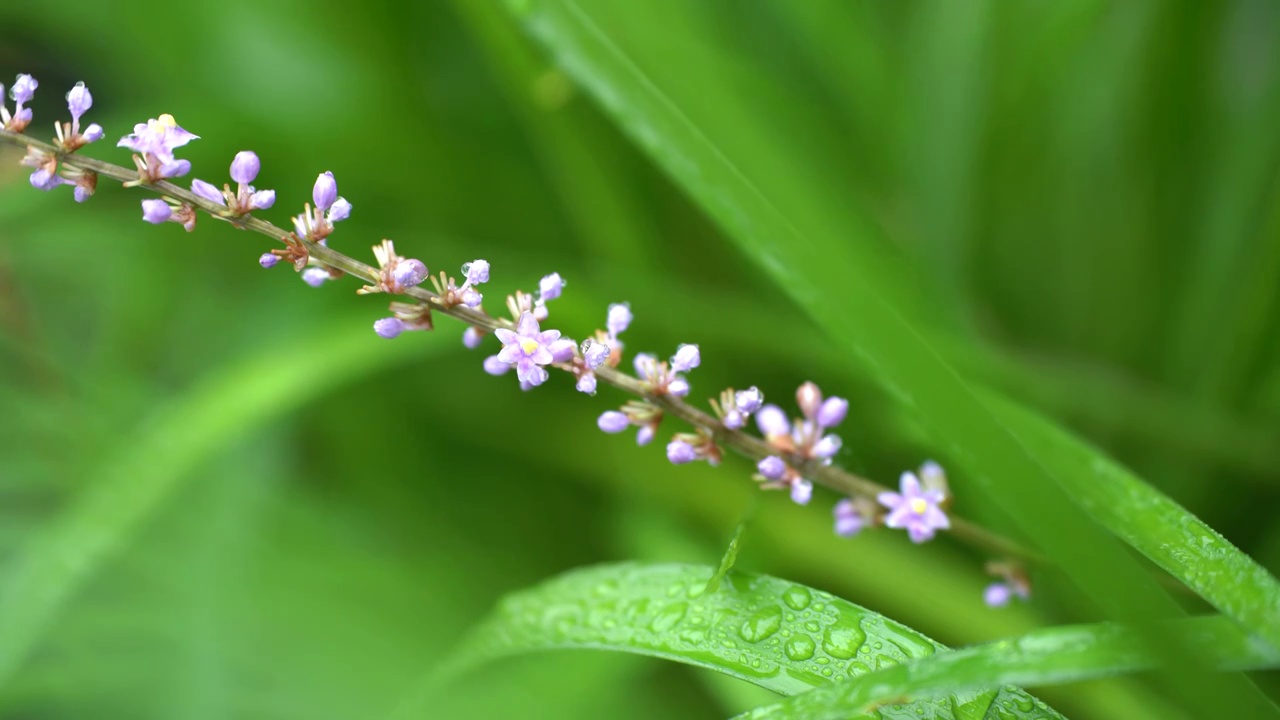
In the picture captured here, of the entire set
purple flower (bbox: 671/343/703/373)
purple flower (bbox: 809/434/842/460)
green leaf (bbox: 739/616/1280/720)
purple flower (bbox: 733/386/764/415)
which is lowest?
green leaf (bbox: 739/616/1280/720)

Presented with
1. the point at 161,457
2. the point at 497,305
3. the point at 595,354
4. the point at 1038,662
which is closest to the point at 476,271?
the point at 595,354

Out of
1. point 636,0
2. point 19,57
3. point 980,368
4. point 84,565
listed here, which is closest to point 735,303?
point 980,368

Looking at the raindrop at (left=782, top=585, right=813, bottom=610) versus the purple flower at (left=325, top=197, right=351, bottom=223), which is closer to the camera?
the purple flower at (left=325, top=197, right=351, bottom=223)

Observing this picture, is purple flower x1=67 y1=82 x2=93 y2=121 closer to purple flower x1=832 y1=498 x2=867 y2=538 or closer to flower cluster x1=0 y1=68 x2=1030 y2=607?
flower cluster x1=0 y1=68 x2=1030 y2=607

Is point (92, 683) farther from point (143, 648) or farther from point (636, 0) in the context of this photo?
point (636, 0)

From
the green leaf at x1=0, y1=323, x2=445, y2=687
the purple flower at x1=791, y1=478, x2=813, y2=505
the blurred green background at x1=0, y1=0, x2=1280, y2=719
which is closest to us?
the purple flower at x1=791, y1=478, x2=813, y2=505

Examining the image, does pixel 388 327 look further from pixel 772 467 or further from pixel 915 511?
pixel 915 511

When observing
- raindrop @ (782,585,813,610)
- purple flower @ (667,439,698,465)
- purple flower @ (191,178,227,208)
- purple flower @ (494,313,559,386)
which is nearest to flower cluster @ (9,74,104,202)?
purple flower @ (191,178,227,208)
